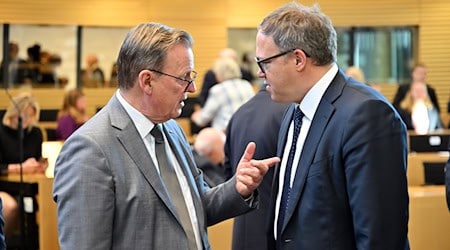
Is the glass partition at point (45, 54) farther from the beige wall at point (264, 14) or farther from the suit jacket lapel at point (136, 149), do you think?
the suit jacket lapel at point (136, 149)

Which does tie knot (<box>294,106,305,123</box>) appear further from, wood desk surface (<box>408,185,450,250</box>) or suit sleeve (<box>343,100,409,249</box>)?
wood desk surface (<box>408,185,450,250</box>)

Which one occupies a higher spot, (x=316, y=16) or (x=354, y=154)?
(x=316, y=16)

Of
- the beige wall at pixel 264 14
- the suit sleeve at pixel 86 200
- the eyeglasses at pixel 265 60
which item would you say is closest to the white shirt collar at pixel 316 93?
the eyeglasses at pixel 265 60

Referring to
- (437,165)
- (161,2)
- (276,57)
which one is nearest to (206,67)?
(161,2)

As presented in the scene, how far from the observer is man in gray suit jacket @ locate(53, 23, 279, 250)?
223 centimetres

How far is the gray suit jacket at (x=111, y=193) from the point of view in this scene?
222cm

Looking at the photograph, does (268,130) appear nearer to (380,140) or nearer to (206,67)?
(380,140)

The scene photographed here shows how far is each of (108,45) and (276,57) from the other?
10.8m

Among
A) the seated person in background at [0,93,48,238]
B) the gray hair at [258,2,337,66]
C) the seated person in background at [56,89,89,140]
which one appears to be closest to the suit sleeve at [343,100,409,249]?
the gray hair at [258,2,337,66]

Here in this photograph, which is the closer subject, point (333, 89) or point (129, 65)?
point (129, 65)

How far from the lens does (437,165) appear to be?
5.59 metres

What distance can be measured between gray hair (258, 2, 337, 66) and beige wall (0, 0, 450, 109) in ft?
35.4

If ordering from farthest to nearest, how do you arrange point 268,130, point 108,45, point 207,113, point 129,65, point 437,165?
1. point 108,45
2. point 207,113
3. point 437,165
4. point 268,130
5. point 129,65

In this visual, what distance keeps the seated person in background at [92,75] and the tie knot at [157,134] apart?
10.5 meters
